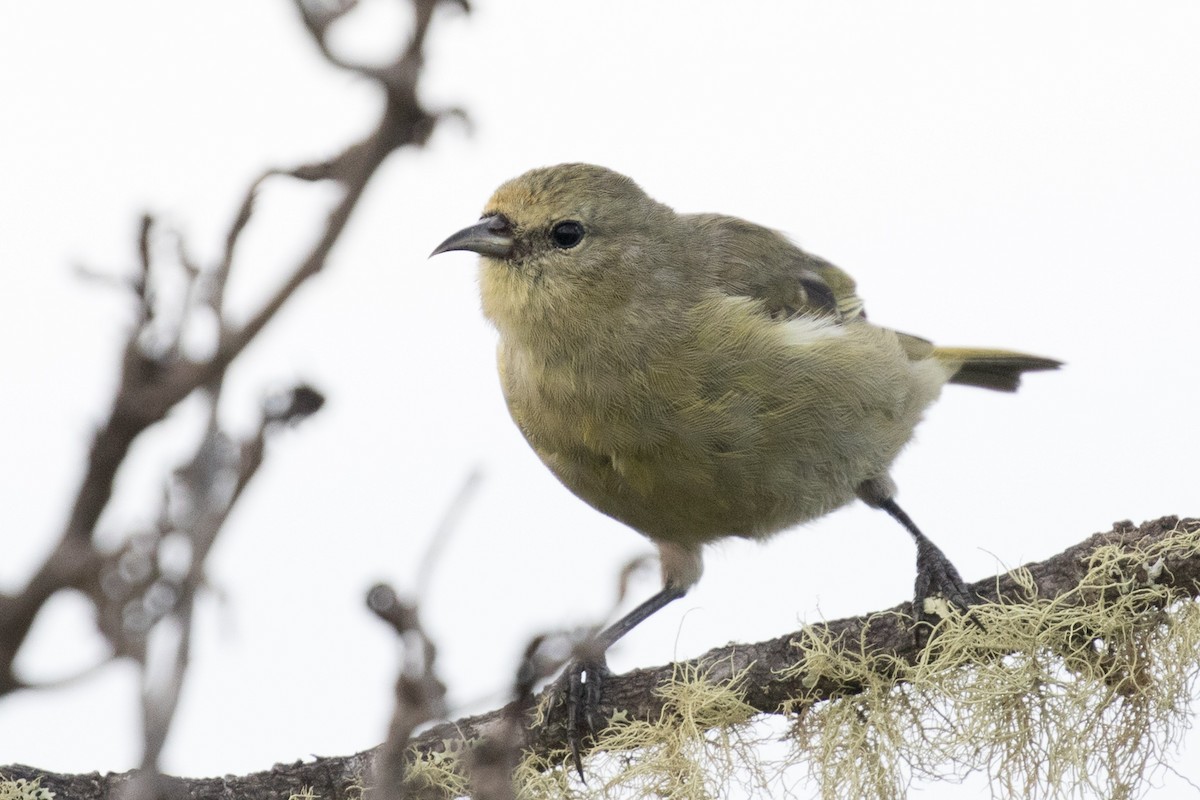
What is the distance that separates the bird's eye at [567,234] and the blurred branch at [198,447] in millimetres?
3704

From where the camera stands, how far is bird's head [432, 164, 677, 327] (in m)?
4.88

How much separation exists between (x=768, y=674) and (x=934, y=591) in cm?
64

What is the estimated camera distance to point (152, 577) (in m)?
1.26

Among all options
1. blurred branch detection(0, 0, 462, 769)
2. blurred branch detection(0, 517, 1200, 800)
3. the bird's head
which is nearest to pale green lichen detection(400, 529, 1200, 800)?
blurred branch detection(0, 517, 1200, 800)

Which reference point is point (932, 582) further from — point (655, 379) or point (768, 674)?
point (655, 379)

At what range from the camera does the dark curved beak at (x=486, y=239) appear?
4.77 meters

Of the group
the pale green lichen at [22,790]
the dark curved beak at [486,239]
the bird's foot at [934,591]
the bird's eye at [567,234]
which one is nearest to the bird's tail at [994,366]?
the bird's foot at [934,591]

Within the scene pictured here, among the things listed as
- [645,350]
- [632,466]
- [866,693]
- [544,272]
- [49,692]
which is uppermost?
[544,272]

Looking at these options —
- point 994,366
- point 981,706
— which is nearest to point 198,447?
point 981,706

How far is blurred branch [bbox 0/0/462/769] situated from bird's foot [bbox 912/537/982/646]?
330 cm

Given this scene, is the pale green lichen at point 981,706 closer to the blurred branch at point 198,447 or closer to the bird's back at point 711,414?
the bird's back at point 711,414

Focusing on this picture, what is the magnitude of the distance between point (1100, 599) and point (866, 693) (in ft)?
2.47

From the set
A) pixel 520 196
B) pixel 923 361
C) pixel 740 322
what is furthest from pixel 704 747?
pixel 923 361

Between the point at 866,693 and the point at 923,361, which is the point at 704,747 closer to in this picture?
the point at 866,693
